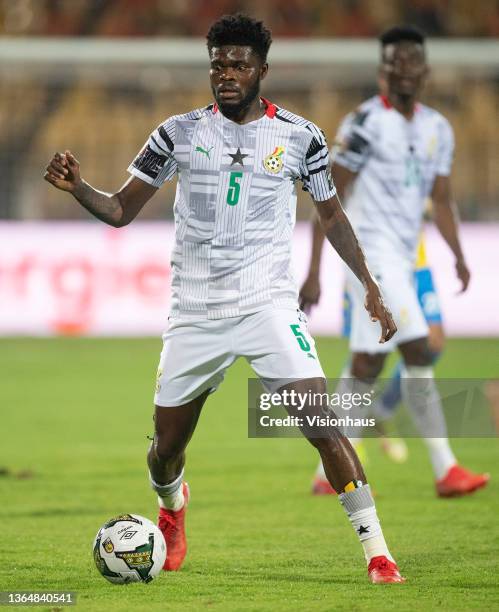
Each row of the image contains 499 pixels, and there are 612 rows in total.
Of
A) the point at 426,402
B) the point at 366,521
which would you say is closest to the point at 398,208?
the point at 426,402

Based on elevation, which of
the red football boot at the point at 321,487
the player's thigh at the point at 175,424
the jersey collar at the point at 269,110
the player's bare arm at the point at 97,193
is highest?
the jersey collar at the point at 269,110

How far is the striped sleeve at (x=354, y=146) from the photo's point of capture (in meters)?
7.85

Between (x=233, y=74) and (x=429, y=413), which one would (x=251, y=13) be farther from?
(x=233, y=74)

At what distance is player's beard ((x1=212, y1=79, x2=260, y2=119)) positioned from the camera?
5277 mm

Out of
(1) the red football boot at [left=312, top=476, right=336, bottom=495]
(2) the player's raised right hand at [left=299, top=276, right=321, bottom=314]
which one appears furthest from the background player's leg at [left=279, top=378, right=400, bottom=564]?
(1) the red football boot at [left=312, top=476, right=336, bottom=495]

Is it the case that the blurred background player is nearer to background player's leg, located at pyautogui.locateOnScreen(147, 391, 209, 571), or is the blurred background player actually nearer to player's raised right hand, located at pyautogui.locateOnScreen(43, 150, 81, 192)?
background player's leg, located at pyautogui.locateOnScreen(147, 391, 209, 571)

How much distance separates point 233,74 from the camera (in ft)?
17.2

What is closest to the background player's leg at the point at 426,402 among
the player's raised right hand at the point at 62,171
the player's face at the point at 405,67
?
the player's face at the point at 405,67

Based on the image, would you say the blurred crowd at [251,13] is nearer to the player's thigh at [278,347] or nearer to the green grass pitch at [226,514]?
the green grass pitch at [226,514]

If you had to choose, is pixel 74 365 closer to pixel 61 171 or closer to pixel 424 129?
pixel 424 129

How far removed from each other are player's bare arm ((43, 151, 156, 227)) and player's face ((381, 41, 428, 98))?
2.88 meters

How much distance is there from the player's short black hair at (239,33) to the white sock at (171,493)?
1881 millimetres

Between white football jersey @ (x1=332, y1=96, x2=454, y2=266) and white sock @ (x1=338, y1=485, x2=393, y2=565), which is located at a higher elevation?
white football jersey @ (x1=332, y1=96, x2=454, y2=266)

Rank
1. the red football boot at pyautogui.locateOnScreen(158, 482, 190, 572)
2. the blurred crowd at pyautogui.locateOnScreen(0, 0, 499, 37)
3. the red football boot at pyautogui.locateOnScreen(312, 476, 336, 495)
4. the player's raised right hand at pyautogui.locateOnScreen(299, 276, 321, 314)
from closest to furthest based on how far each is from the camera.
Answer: the red football boot at pyautogui.locateOnScreen(158, 482, 190, 572) < the player's raised right hand at pyautogui.locateOnScreen(299, 276, 321, 314) < the red football boot at pyautogui.locateOnScreen(312, 476, 336, 495) < the blurred crowd at pyautogui.locateOnScreen(0, 0, 499, 37)
